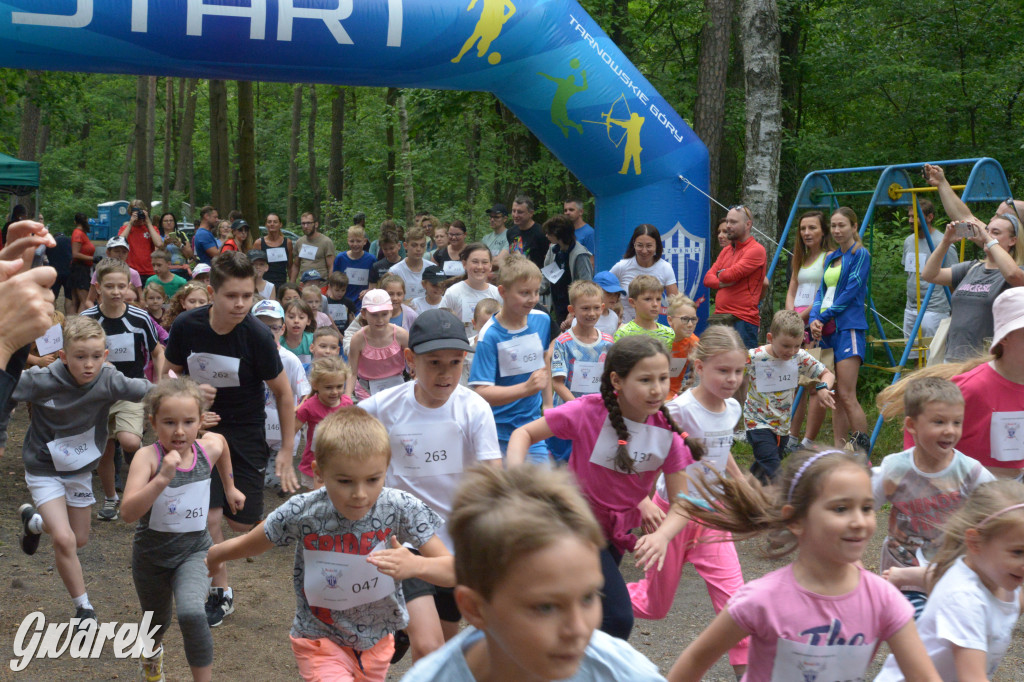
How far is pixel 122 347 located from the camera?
23.1ft

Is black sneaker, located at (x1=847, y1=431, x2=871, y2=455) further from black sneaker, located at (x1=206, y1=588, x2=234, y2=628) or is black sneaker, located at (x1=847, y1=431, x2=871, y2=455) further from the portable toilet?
the portable toilet

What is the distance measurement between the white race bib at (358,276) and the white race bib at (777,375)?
5.78 meters

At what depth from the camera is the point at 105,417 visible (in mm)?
5832

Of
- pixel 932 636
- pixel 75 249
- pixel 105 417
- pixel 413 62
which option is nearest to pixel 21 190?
pixel 75 249

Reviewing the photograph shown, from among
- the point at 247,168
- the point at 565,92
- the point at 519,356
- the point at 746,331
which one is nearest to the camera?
the point at 519,356

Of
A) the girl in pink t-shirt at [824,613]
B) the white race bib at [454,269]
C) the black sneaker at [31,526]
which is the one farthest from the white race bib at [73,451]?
the white race bib at [454,269]

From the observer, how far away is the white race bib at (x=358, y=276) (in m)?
11.7

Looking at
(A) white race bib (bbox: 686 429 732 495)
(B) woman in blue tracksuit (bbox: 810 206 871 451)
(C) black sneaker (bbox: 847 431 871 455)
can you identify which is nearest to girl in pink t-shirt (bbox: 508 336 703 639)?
(A) white race bib (bbox: 686 429 732 495)

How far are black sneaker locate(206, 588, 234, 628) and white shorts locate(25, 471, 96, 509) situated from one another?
32.9 inches

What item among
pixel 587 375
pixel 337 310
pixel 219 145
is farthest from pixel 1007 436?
pixel 219 145

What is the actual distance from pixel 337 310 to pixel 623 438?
7.39 metres

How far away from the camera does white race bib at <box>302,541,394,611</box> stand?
3.35m

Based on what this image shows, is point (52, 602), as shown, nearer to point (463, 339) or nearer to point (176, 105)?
point (463, 339)

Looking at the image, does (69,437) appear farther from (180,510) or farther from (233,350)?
(180,510)
